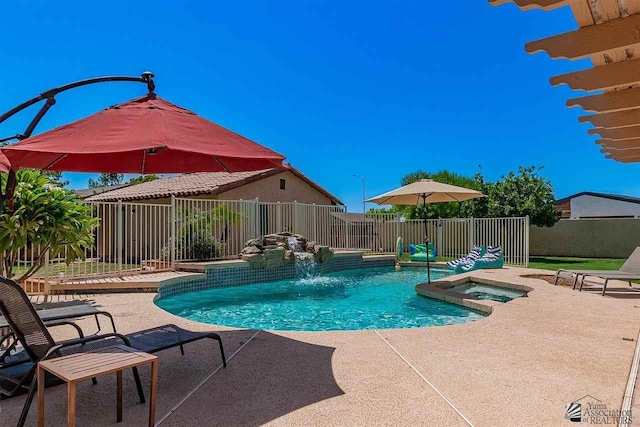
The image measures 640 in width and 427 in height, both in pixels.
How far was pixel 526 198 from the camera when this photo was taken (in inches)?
695

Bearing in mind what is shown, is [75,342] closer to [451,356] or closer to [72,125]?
[72,125]

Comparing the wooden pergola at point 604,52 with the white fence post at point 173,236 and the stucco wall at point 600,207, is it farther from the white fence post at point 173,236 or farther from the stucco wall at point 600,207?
the stucco wall at point 600,207

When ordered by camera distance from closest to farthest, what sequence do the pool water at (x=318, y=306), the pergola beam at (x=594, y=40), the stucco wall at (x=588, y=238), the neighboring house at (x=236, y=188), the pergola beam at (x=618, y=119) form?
1. the pergola beam at (x=594, y=40)
2. the pergola beam at (x=618, y=119)
3. the pool water at (x=318, y=306)
4. the neighboring house at (x=236, y=188)
5. the stucco wall at (x=588, y=238)

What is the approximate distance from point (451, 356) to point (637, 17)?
318 cm

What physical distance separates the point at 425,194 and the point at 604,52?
8.32m

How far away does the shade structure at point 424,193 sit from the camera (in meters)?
9.59

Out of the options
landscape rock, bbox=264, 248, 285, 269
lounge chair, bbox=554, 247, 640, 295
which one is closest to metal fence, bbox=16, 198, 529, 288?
landscape rock, bbox=264, 248, 285, 269

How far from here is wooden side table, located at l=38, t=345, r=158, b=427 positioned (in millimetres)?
Answer: 2092

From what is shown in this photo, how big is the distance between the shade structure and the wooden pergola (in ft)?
20.2

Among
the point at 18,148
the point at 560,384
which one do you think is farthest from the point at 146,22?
the point at 560,384

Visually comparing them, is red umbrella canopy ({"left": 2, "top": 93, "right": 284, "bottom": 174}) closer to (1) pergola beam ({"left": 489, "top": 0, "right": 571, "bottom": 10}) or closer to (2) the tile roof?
(1) pergola beam ({"left": 489, "top": 0, "right": 571, "bottom": 10})

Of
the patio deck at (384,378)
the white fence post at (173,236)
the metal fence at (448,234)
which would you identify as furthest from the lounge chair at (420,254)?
the patio deck at (384,378)

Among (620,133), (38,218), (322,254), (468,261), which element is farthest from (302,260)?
(620,133)

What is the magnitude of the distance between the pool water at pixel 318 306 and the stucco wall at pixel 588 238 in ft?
39.9
